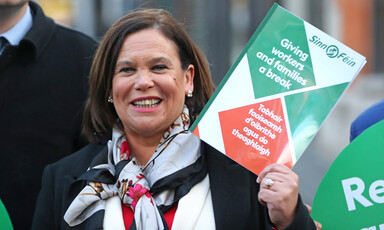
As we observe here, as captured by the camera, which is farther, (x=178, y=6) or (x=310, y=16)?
(x=310, y=16)

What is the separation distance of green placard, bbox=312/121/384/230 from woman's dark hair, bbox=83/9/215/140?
2.42ft

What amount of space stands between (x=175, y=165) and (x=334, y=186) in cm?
66

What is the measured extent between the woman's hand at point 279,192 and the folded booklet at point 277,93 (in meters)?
0.07

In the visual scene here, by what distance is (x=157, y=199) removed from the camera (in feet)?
9.82

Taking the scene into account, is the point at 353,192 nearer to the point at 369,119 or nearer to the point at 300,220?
the point at 300,220

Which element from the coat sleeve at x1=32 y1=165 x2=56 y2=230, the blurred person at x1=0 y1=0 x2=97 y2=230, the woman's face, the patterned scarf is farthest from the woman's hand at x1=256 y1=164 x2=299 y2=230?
the blurred person at x1=0 y1=0 x2=97 y2=230

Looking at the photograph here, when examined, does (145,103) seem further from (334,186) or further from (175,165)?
(334,186)

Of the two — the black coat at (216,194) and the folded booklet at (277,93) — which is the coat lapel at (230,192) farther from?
the folded booklet at (277,93)

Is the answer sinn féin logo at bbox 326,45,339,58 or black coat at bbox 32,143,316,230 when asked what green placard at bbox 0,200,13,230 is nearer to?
black coat at bbox 32,143,316,230

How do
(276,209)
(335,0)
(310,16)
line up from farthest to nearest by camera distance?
(310,16) < (335,0) < (276,209)

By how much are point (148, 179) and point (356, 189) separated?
0.87 meters

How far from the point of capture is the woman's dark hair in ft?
10.4

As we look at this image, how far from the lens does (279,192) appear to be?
266 cm

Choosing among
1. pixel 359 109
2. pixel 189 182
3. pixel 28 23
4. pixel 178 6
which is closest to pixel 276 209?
pixel 189 182
